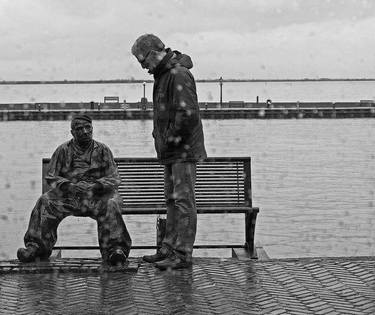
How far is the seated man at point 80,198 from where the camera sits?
21.8 feet

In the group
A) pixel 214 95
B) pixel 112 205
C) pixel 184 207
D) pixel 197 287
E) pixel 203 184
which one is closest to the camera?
pixel 197 287

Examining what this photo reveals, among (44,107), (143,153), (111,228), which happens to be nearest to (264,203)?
(111,228)

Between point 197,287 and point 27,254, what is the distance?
1552 millimetres

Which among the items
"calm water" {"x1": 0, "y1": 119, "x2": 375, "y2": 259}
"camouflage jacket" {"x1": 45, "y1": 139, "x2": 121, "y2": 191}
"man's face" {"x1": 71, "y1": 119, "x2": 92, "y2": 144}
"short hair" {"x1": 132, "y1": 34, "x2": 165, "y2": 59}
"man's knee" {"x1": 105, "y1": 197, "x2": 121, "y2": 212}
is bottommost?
"calm water" {"x1": 0, "y1": 119, "x2": 375, "y2": 259}

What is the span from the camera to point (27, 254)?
662cm

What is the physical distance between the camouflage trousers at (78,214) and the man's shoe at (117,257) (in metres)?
0.13

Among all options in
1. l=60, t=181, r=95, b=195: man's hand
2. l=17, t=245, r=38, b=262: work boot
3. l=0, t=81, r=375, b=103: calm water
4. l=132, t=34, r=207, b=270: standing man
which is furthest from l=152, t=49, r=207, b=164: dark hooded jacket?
l=0, t=81, r=375, b=103: calm water

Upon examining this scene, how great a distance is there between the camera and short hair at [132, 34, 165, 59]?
642cm

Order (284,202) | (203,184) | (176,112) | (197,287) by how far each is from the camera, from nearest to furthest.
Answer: (197,287), (176,112), (203,184), (284,202)

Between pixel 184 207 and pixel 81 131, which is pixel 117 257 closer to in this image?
pixel 184 207

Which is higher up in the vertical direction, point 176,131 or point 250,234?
point 176,131

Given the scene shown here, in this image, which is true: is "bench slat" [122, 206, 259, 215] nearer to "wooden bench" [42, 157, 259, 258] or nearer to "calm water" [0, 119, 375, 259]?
"wooden bench" [42, 157, 259, 258]

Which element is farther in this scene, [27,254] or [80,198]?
[80,198]

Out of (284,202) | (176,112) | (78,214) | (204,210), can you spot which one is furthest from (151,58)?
(284,202)
